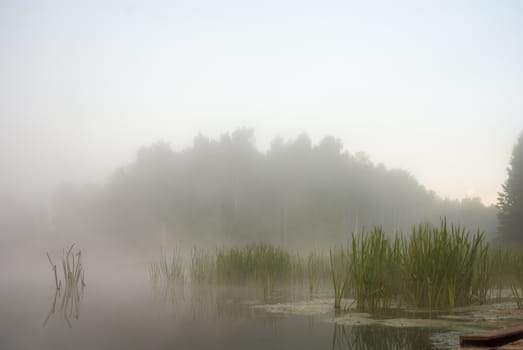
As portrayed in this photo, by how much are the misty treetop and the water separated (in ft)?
104

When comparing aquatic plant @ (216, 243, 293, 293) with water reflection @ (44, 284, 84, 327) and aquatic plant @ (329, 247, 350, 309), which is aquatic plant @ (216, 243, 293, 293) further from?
water reflection @ (44, 284, 84, 327)

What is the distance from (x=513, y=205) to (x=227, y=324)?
2895cm

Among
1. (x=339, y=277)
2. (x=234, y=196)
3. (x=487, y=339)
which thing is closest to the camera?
(x=487, y=339)

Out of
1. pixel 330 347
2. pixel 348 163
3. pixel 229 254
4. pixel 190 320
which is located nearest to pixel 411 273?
pixel 330 347

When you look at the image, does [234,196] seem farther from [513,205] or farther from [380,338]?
[380,338]

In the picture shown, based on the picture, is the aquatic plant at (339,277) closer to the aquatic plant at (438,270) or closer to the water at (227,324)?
the water at (227,324)

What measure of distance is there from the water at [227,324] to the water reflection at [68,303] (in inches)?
0.8

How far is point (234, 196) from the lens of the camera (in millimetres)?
44500

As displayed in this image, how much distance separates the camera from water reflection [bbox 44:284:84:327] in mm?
9302

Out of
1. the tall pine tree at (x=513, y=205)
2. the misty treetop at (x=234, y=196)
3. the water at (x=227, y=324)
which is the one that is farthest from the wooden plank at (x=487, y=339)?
the misty treetop at (x=234, y=196)

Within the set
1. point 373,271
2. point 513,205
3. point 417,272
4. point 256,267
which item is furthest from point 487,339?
point 513,205

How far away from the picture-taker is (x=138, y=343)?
22.4 feet

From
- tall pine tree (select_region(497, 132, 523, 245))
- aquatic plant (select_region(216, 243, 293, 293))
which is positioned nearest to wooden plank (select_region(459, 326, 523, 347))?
aquatic plant (select_region(216, 243, 293, 293))

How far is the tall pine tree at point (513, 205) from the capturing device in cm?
3047
